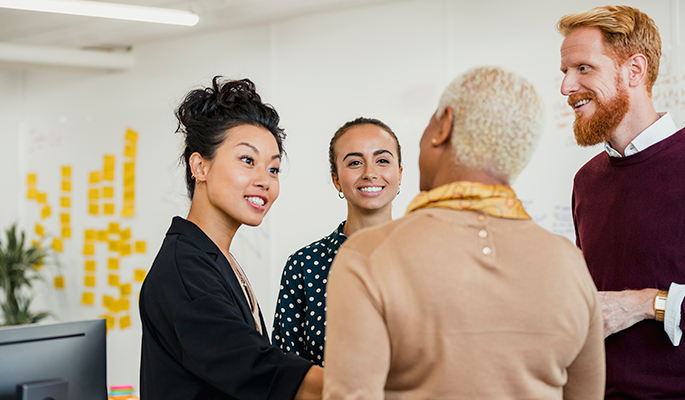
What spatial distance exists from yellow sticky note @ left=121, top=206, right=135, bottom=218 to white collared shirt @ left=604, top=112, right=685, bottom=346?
429cm

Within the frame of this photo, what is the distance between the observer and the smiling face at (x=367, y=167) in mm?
2051

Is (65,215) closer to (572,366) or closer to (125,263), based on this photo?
(125,263)

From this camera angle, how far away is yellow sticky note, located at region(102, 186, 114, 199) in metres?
5.30

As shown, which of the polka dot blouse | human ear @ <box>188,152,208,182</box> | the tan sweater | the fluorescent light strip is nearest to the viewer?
the tan sweater

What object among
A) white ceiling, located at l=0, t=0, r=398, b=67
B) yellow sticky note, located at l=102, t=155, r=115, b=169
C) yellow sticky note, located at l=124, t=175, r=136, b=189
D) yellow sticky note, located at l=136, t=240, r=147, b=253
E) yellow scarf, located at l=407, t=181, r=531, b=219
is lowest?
yellow sticky note, located at l=136, t=240, r=147, b=253

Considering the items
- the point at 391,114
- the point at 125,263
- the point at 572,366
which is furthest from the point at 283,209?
the point at 572,366

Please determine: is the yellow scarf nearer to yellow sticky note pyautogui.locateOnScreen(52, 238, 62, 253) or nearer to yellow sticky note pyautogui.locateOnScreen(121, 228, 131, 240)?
yellow sticky note pyautogui.locateOnScreen(121, 228, 131, 240)

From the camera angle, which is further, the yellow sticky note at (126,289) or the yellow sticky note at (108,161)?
the yellow sticky note at (108,161)

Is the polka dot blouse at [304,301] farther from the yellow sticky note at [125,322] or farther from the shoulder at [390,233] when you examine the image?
the yellow sticky note at [125,322]

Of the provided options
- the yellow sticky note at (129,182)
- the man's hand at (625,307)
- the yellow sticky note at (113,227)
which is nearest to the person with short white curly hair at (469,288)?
the man's hand at (625,307)

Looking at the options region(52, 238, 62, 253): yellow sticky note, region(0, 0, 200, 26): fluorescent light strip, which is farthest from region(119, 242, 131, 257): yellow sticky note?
region(0, 0, 200, 26): fluorescent light strip

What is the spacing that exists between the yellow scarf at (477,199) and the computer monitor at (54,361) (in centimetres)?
123

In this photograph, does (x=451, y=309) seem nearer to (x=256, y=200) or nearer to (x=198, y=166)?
(x=256, y=200)

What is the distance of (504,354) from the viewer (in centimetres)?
98
